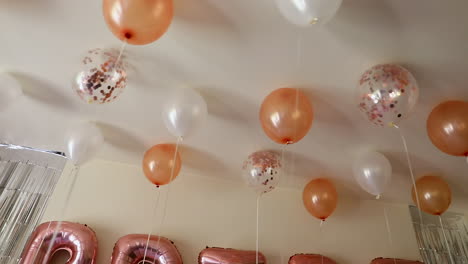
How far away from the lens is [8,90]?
1.45 metres

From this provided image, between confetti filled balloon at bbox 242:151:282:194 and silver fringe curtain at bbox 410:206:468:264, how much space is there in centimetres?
162

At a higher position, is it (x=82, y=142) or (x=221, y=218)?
(x=82, y=142)

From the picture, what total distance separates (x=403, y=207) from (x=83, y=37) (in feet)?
9.08

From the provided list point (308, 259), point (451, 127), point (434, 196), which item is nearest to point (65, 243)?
point (308, 259)

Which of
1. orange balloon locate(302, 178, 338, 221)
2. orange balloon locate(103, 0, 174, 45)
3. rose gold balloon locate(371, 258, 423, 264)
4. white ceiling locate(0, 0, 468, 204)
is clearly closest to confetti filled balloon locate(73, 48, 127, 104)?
Result: white ceiling locate(0, 0, 468, 204)

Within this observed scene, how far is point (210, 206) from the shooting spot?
220 cm

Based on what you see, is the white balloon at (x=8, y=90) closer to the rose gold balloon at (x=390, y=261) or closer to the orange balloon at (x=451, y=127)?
the orange balloon at (x=451, y=127)

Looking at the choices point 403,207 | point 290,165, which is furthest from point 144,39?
point 403,207

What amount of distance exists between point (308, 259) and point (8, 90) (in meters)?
2.11

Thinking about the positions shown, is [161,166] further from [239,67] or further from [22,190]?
[22,190]

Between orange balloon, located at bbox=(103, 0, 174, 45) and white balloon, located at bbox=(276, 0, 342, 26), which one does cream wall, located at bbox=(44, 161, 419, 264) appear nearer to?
orange balloon, located at bbox=(103, 0, 174, 45)

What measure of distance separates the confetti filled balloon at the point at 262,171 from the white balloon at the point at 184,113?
0.51 metres

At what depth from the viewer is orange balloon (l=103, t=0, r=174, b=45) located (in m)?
1.02

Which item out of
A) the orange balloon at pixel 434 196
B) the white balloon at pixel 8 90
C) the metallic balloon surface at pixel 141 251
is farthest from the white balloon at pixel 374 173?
the white balloon at pixel 8 90
